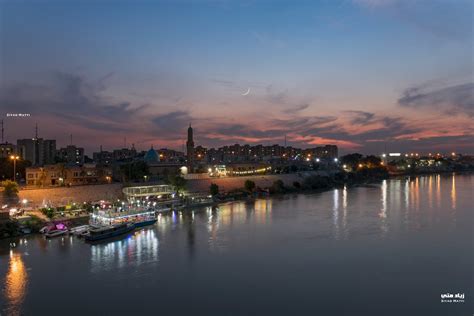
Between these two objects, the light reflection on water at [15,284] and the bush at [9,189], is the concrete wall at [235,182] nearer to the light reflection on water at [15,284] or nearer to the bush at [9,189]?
the bush at [9,189]

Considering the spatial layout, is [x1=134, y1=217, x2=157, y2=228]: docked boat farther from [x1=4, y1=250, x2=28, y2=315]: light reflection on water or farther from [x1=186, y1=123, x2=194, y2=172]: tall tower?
[x1=186, y1=123, x2=194, y2=172]: tall tower

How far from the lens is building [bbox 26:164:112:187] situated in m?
11.3

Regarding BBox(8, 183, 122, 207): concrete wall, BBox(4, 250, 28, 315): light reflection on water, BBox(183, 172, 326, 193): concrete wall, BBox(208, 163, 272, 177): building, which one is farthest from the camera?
BBox(208, 163, 272, 177): building

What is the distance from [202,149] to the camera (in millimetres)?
40125

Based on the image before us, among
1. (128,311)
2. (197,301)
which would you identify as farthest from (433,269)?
(128,311)

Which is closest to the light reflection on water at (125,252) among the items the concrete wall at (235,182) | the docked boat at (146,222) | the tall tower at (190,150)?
the docked boat at (146,222)

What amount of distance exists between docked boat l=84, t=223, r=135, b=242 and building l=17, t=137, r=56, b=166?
11.8 m

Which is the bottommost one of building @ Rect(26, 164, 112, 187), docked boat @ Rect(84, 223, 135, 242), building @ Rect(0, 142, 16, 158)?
docked boat @ Rect(84, 223, 135, 242)

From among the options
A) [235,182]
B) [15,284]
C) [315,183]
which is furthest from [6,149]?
[15,284]

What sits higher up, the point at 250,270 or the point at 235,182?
the point at 235,182

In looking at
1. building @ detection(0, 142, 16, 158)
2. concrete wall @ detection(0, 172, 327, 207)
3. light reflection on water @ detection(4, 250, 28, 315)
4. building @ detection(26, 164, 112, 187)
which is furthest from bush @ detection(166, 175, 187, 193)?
building @ detection(0, 142, 16, 158)

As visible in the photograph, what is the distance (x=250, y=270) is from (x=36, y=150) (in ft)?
58.7

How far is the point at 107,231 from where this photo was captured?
762cm

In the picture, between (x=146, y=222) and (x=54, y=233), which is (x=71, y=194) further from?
(x=54, y=233)
